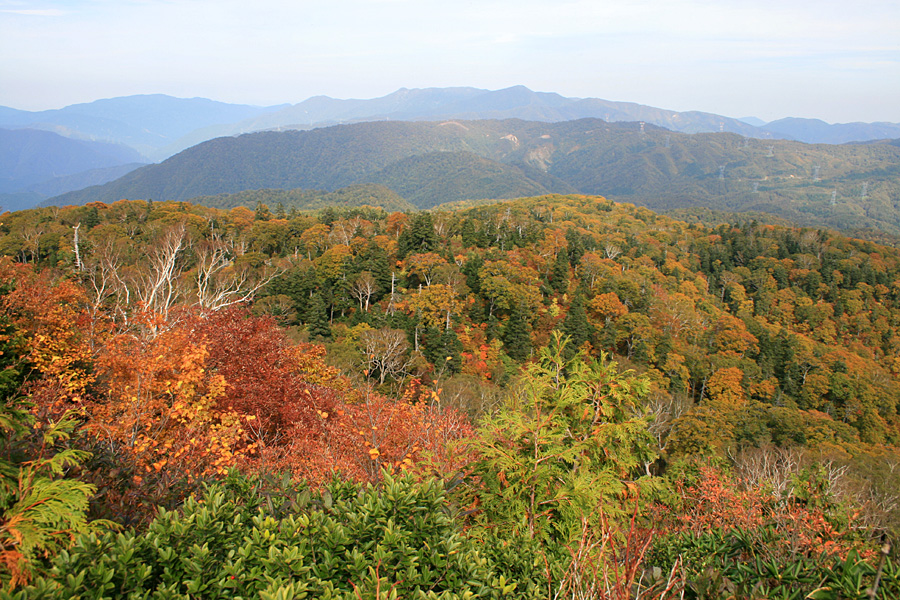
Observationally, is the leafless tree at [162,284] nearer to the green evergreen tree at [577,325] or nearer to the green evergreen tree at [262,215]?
the green evergreen tree at [577,325]

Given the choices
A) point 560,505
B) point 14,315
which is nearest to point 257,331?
point 14,315

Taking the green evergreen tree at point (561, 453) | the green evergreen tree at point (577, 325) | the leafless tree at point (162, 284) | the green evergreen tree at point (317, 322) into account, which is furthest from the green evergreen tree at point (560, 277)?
the green evergreen tree at point (561, 453)

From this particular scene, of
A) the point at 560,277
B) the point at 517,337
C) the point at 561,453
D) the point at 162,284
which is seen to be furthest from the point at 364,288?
the point at 561,453

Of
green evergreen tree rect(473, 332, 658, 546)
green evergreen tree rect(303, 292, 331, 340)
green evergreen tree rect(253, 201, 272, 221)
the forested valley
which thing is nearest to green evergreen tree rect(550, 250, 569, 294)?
the forested valley

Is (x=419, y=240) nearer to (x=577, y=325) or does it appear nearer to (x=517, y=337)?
(x=517, y=337)

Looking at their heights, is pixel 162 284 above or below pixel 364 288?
above

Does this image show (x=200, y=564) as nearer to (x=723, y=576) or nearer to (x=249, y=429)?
(x=723, y=576)

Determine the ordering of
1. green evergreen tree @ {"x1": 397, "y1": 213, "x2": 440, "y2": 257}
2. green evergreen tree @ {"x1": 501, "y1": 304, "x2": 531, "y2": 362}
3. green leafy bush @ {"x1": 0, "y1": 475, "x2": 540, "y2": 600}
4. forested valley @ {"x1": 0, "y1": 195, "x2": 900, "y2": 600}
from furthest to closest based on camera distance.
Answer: green evergreen tree @ {"x1": 397, "y1": 213, "x2": 440, "y2": 257} < green evergreen tree @ {"x1": 501, "y1": 304, "x2": 531, "y2": 362} < forested valley @ {"x1": 0, "y1": 195, "x2": 900, "y2": 600} < green leafy bush @ {"x1": 0, "y1": 475, "x2": 540, "y2": 600}

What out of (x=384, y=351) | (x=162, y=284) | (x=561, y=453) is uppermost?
(x=561, y=453)

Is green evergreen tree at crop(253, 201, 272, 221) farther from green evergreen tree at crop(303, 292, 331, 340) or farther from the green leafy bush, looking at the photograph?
the green leafy bush

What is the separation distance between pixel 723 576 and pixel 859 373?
67875 millimetres

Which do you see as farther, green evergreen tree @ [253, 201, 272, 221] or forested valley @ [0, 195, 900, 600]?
green evergreen tree @ [253, 201, 272, 221]

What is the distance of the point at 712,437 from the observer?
2712cm

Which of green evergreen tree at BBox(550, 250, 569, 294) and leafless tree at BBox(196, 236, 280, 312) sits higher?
leafless tree at BBox(196, 236, 280, 312)
